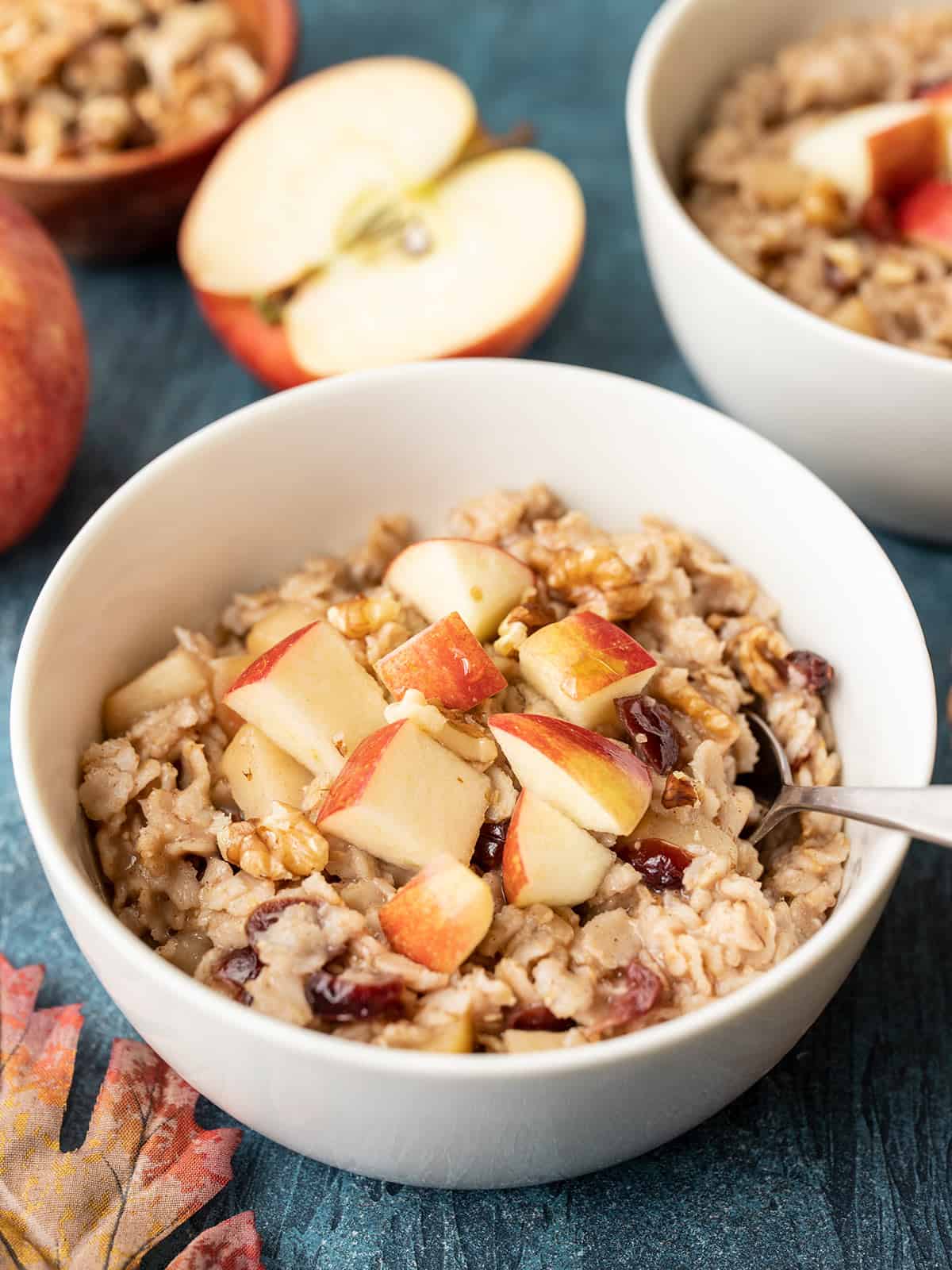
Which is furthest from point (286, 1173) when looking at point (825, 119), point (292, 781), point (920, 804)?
point (825, 119)

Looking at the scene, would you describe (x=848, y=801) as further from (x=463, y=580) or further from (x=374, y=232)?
(x=374, y=232)

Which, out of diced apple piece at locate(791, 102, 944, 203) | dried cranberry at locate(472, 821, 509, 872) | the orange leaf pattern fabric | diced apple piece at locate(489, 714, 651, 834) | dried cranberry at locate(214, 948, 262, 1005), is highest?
diced apple piece at locate(791, 102, 944, 203)

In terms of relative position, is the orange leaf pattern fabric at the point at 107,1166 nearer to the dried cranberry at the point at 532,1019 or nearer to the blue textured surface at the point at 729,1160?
the blue textured surface at the point at 729,1160

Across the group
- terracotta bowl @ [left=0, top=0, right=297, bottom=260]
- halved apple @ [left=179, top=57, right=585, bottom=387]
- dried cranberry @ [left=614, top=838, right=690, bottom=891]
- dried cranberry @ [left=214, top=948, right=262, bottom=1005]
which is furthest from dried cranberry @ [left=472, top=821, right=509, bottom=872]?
terracotta bowl @ [left=0, top=0, right=297, bottom=260]

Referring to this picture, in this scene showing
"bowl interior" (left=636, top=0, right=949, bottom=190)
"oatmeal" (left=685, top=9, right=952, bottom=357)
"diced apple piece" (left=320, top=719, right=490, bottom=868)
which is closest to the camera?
"diced apple piece" (left=320, top=719, right=490, bottom=868)

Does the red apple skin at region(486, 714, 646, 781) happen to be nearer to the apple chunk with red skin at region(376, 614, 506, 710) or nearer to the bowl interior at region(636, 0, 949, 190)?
the apple chunk with red skin at region(376, 614, 506, 710)

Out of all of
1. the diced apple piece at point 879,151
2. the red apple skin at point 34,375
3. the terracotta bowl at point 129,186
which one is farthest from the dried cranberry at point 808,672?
the terracotta bowl at point 129,186
